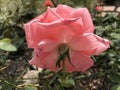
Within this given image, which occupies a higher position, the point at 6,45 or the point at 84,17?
the point at 84,17

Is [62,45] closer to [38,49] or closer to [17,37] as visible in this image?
[38,49]

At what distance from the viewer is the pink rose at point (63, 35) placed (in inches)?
26.6

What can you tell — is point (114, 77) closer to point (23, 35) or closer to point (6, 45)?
point (6, 45)

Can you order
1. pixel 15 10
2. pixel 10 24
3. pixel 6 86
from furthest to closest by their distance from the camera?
pixel 15 10 < pixel 10 24 < pixel 6 86

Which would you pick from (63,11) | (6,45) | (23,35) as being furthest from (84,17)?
(23,35)

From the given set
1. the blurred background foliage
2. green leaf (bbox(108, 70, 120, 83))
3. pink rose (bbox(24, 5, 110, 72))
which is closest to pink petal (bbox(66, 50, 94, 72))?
pink rose (bbox(24, 5, 110, 72))

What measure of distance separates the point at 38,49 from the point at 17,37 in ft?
5.60

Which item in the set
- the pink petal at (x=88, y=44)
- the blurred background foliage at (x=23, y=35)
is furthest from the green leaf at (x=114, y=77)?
the pink petal at (x=88, y=44)

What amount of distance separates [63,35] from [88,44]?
56mm

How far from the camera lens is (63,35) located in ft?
2.24

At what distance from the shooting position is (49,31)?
68 centimetres

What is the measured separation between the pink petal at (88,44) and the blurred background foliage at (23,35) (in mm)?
305

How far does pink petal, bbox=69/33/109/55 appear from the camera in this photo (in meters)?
0.70

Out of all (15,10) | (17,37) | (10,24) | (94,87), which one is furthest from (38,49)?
(15,10)
